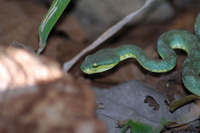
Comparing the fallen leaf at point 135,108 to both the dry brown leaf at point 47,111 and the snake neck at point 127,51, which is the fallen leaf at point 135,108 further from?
the dry brown leaf at point 47,111

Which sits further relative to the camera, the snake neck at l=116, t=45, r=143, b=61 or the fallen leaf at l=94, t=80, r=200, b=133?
→ the snake neck at l=116, t=45, r=143, b=61

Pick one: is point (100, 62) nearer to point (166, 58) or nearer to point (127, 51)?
point (127, 51)

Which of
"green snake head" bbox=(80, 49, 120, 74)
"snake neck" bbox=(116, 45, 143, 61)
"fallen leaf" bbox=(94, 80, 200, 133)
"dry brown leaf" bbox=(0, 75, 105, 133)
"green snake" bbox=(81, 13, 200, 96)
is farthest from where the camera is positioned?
"snake neck" bbox=(116, 45, 143, 61)

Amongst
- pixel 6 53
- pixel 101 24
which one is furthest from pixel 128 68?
pixel 6 53

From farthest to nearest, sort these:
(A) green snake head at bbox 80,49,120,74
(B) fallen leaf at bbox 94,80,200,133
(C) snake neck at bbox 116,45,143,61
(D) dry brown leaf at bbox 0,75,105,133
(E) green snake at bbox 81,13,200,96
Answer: (C) snake neck at bbox 116,45,143,61 → (A) green snake head at bbox 80,49,120,74 → (E) green snake at bbox 81,13,200,96 → (B) fallen leaf at bbox 94,80,200,133 → (D) dry brown leaf at bbox 0,75,105,133

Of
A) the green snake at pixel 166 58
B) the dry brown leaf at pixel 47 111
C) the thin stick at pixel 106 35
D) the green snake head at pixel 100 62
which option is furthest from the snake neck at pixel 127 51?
the dry brown leaf at pixel 47 111

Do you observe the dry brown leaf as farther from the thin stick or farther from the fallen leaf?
the thin stick

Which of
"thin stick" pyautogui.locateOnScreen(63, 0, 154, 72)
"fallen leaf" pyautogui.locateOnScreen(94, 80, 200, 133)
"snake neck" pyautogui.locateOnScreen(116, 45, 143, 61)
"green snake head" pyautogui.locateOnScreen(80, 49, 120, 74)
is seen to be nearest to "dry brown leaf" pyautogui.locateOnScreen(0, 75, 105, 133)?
"fallen leaf" pyautogui.locateOnScreen(94, 80, 200, 133)

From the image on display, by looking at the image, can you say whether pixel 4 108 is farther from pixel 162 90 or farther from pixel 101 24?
pixel 101 24
